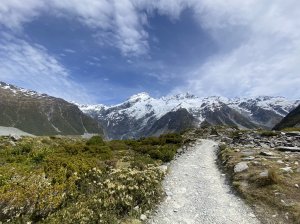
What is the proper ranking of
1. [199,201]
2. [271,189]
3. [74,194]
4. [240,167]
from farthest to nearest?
[240,167]
[271,189]
[199,201]
[74,194]

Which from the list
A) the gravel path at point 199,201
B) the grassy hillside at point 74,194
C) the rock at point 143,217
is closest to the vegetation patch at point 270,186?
the gravel path at point 199,201

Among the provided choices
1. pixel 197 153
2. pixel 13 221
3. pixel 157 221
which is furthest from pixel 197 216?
pixel 197 153

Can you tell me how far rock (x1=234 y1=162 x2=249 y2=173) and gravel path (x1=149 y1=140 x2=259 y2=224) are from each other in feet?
3.96

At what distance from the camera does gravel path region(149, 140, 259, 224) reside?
42.8ft

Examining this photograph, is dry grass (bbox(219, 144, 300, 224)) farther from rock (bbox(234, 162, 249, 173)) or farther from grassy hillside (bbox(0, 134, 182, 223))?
grassy hillside (bbox(0, 134, 182, 223))

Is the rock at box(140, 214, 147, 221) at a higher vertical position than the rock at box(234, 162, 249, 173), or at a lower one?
lower

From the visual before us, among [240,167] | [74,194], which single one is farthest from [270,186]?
[74,194]

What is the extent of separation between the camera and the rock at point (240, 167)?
20277mm

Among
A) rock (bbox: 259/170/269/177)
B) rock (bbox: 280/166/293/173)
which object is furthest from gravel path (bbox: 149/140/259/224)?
rock (bbox: 280/166/293/173)

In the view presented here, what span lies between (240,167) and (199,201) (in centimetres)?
685

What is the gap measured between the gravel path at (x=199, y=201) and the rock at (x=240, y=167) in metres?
1.21

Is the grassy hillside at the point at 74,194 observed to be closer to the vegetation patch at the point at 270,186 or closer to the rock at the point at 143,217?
the rock at the point at 143,217

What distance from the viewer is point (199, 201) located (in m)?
15.1

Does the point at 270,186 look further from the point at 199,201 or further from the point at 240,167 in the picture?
the point at 240,167
